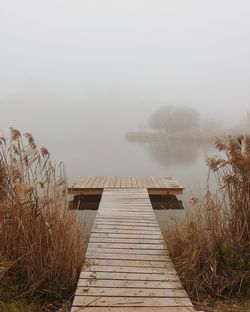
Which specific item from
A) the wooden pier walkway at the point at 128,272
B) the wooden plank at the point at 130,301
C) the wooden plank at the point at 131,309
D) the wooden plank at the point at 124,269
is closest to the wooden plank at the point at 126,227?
the wooden pier walkway at the point at 128,272

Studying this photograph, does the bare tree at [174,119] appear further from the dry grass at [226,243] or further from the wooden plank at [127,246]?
the dry grass at [226,243]

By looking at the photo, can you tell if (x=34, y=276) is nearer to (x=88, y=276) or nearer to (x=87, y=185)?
A: (x=88, y=276)

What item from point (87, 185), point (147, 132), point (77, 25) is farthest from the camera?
point (77, 25)

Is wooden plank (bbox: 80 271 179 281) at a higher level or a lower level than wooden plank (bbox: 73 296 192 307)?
lower

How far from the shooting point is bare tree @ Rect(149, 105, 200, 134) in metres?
30.1

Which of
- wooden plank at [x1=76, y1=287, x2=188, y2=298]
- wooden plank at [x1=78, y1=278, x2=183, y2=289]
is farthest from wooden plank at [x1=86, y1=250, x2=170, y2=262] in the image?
wooden plank at [x1=76, y1=287, x2=188, y2=298]

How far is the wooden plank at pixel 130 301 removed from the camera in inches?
95.7

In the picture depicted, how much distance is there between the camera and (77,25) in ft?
347

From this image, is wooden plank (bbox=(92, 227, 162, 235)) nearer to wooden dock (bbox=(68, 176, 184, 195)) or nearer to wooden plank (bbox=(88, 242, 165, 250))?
wooden plank (bbox=(88, 242, 165, 250))

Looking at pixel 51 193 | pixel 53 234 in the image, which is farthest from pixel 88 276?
pixel 51 193

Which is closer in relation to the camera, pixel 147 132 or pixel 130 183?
pixel 130 183

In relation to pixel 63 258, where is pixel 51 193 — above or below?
above

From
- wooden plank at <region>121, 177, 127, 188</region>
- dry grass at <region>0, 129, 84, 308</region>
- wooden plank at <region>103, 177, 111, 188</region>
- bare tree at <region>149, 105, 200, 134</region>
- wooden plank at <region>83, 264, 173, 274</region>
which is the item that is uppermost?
bare tree at <region>149, 105, 200, 134</region>

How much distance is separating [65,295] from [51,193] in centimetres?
90
